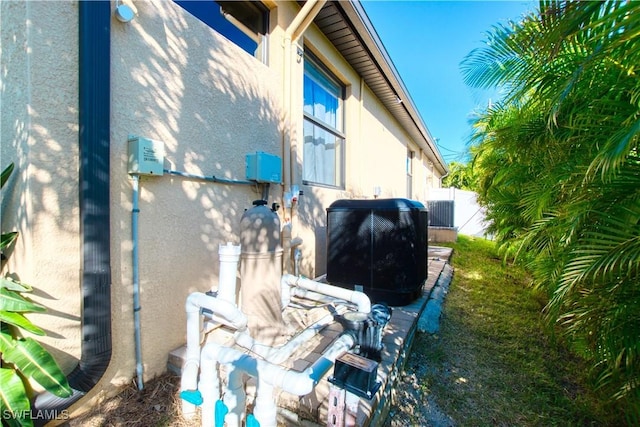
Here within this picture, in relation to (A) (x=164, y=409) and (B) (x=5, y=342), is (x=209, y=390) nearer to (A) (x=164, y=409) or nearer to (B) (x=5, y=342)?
(A) (x=164, y=409)

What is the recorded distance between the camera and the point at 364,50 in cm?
524

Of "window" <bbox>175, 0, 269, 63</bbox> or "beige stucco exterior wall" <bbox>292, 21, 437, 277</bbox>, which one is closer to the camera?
"window" <bbox>175, 0, 269, 63</bbox>

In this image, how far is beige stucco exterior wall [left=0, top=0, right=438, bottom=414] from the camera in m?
1.75

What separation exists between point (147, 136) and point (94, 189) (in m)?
0.64

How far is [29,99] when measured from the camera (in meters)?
1.70

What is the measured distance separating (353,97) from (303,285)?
14.6 ft

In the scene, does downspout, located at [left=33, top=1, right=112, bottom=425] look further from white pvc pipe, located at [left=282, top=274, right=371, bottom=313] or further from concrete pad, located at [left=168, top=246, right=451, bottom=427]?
white pvc pipe, located at [left=282, top=274, right=371, bottom=313]

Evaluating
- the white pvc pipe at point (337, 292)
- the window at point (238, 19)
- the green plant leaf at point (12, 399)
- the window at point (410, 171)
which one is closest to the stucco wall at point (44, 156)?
the green plant leaf at point (12, 399)

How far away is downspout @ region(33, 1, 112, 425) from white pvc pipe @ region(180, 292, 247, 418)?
535 mm

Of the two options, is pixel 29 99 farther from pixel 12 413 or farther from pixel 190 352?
pixel 190 352

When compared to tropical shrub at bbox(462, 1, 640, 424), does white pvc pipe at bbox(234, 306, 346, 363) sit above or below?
below

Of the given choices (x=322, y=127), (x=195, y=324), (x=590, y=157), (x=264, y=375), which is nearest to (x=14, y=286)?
(x=195, y=324)

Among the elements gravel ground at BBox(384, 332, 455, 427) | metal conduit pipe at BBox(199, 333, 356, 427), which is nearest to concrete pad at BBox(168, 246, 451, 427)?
gravel ground at BBox(384, 332, 455, 427)

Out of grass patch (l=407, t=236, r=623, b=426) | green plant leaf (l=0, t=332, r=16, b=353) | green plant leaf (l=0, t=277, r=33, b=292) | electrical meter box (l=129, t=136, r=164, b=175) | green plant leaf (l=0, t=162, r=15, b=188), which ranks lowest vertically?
grass patch (l=407, t=236, r=623, b=426)
